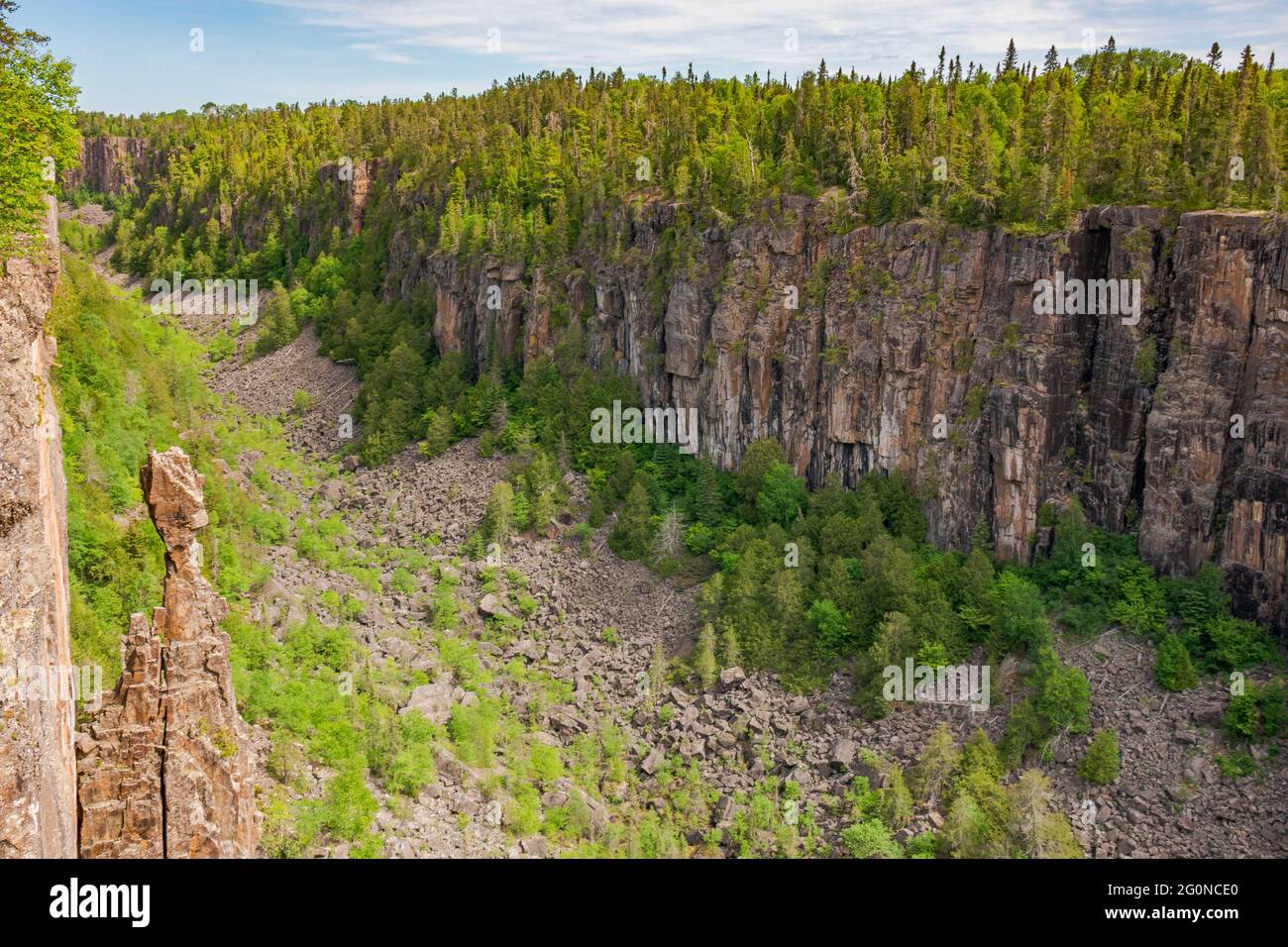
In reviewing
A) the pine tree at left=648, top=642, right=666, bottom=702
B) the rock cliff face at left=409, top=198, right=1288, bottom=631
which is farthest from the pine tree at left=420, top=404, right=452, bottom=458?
the pine tree at left=648, top=642, right=666, bottom=702

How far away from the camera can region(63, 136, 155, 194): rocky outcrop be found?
502ft

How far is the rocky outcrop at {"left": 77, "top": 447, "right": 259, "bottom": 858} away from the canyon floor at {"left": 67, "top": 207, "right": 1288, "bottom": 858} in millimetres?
8733

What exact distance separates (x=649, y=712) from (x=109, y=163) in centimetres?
14507

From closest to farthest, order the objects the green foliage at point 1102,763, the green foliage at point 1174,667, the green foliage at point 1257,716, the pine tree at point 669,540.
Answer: the green foliage at point 1257,716
the green foliage at point 1102,763
the green foliage at point 1174,667
the pine tree at point 669,540

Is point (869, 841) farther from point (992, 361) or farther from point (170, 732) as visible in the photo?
point (170, 732)

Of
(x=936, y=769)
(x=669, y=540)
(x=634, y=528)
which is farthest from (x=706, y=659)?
(x=634, y=528)

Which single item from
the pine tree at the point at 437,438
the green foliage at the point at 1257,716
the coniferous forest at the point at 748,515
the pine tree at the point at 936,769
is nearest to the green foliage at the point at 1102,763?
the coniferous forest at the point at 748,515

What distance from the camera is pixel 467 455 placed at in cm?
7344

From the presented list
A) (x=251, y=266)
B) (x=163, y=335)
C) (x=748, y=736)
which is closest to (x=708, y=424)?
(x=748, y=736)

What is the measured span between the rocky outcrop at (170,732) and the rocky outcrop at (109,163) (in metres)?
143

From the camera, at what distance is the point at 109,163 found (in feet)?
518

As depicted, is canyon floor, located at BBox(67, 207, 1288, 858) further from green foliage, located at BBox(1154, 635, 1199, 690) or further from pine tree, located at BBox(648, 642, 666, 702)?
pine tree, located at BBox(648, 642, 666, 702)

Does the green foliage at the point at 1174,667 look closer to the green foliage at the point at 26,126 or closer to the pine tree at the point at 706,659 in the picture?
the pine tree at the point at 706,659

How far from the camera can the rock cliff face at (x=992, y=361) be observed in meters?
46.8
